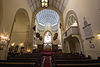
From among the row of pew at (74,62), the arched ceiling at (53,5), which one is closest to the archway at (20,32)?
the arched ceiling at (53,5)

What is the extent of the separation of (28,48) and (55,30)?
11.2 metres

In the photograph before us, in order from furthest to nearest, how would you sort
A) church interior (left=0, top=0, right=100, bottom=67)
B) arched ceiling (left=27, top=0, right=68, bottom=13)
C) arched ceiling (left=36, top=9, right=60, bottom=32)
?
arched ceiling (left=36, top=9, right=60, bottom=32)
arched ceiling (left=27, top=0, right=68, bottom=13)
church interior (left=0, top=0, right=100, bottom=67)

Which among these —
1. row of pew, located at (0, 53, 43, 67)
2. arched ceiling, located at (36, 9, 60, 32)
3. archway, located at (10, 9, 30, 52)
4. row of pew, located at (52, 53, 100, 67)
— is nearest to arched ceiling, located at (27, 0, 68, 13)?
archway, located at (10, 9, 30, 52)

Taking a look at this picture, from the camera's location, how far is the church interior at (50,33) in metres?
2.99

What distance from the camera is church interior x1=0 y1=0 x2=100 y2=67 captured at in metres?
2.99

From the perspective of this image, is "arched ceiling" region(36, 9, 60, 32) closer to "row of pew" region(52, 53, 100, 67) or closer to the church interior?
the church interior

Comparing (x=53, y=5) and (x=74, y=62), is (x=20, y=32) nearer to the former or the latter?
(x=53, y=5)

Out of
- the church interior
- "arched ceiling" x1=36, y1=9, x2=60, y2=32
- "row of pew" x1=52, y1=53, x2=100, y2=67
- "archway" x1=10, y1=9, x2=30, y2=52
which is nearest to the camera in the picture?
"row of pew" x1=52, y1=53, x2=100, y2=67

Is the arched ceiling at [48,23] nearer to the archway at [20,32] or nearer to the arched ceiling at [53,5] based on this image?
the arched ceiling at [53,5]

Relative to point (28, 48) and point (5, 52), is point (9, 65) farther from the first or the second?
point (28, 48)

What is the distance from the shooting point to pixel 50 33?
697 inches

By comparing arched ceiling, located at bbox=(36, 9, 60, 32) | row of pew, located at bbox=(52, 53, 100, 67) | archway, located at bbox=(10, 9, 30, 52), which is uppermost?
arched ceiling, located at bbox=(36, 9, 60, 32)

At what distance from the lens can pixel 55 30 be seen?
1800 cm

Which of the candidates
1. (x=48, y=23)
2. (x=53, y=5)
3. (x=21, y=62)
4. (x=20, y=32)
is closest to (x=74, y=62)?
(x=21, y=62)
